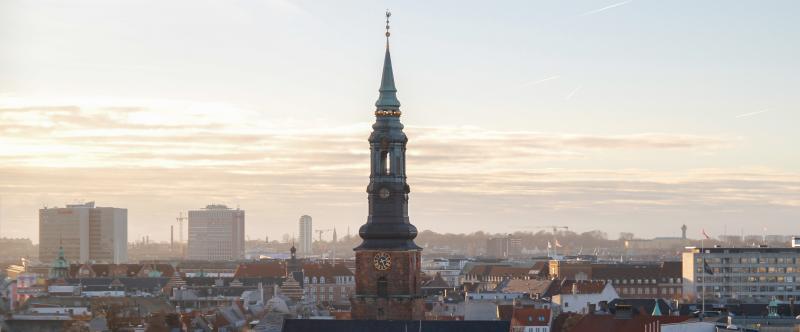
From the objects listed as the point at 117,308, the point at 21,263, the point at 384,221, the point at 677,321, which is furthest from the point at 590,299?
the point at 21,263

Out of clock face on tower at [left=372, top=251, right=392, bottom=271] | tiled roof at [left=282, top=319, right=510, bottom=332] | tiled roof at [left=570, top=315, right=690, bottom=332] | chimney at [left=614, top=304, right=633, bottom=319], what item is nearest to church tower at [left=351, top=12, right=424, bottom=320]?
clock face on tower at [left=372, top=251, right=392, bottom=271]

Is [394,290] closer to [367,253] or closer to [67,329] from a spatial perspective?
[367,253]

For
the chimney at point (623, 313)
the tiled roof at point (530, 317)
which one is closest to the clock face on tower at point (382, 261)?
the chimney at point (623, 313)

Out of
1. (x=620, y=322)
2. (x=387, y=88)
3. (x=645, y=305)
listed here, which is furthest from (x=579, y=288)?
(x=387, y=88)

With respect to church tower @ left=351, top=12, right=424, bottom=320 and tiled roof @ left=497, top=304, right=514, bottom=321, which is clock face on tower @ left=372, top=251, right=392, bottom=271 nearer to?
church tower @ left=351, top=12, right=424, bottom=320

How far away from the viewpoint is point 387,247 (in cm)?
9062

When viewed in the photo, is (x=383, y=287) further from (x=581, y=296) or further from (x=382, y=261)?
(x=581, y=296)

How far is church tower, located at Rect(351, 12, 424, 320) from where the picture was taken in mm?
90125

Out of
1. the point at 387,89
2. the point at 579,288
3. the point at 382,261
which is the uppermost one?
the point at 387,89

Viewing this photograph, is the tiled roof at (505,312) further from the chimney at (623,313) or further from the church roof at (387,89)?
the church roof at (387,89)

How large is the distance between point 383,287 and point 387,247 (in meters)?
2.09

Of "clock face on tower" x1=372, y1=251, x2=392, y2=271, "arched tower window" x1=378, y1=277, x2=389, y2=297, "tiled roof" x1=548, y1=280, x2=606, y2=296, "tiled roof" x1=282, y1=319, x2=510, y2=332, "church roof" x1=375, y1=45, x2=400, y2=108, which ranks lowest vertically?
"tiled roof" x1=548, y1=280, x2=606, y2=296

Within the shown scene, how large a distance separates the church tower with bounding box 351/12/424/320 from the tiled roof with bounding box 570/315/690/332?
623 inches

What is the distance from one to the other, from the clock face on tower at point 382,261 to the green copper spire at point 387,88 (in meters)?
8.26
